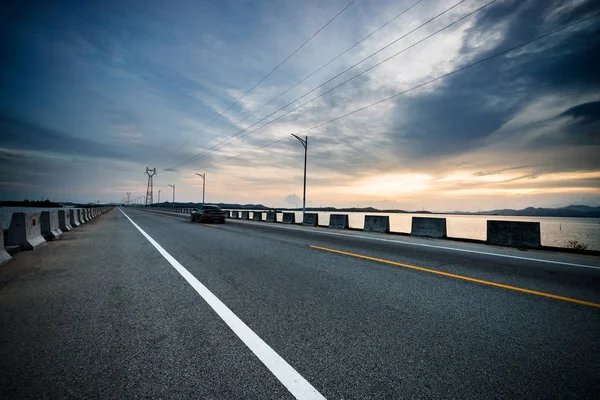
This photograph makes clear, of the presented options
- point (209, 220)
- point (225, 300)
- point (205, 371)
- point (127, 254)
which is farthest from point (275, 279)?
point (209, 220)

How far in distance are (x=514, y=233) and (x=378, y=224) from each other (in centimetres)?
638

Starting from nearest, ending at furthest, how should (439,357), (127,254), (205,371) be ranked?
(205,371), (439,357), (127,254)

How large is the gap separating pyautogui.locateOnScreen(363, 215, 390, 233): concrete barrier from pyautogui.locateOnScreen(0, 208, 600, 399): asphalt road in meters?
9.22

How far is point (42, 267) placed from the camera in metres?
6.42

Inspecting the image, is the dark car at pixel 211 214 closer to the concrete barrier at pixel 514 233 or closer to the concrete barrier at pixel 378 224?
the concrete barrier at pixel 378 224

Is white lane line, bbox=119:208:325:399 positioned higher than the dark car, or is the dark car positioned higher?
the dark car

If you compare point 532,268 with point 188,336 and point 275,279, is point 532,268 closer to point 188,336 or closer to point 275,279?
point 275,279

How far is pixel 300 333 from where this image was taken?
304 centimetres

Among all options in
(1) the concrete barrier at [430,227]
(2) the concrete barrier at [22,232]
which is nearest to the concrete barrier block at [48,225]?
(2) the concrete barrier at [22,232]

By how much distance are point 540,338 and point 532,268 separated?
4.28 meters

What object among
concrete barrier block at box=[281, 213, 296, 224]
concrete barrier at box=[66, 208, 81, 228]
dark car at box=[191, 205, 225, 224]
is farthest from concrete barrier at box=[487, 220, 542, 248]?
concrete barrier at box=[66, 208, 81, 228]

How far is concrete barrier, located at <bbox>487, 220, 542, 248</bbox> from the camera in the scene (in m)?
9.74

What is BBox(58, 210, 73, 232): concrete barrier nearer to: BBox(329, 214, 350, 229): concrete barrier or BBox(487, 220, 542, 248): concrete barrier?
BBox(329, 214, 350, 229): concrete barrier

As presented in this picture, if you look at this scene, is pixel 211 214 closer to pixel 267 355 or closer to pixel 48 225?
pixel 48 225
